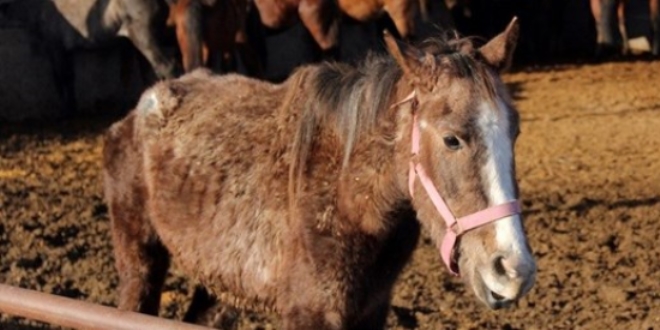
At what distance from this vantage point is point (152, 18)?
38.3ft

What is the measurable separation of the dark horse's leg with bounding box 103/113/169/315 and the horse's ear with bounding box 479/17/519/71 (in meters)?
1.50

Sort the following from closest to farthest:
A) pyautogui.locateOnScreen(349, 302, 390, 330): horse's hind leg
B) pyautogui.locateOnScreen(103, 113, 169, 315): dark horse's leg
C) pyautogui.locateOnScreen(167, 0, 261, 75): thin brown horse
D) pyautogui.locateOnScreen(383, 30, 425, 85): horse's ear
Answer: pyautogui.locateOnScreen(383, 30, 425, 85): horse's ear → pyautogui.locateOnScreen(349, 302, 390, 330): horse's hind leg → pyautogui.locateOnScreen(103, 113, 169, 315): dark horse's leg → pyautogui.locateOnScreen(167, 0, 261, 75): thin brown horse

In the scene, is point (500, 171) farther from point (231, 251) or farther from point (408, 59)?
point (231, 251)

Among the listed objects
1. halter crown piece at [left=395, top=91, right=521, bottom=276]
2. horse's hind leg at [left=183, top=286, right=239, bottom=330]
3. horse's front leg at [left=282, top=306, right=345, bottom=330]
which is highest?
halter crown piece at [left=395, top=91, right=521, bottom=276]

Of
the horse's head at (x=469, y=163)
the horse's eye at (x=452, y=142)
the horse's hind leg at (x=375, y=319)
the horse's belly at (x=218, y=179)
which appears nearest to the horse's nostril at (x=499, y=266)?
the horse's head at (x=469, y=163)

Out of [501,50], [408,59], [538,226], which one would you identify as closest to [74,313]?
[408,59]

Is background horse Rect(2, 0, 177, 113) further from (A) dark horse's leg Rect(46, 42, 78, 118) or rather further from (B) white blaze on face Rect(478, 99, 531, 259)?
(B) white blaze on face Rect(478, 99, 531, 259)

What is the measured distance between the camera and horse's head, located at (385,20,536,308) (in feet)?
10.7

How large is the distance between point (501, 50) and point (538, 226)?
155 inches

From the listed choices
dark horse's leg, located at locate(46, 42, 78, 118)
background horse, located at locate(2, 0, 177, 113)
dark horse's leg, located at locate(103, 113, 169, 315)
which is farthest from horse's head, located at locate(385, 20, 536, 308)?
dark horse's leg, located at locate(46, 42, 78, 118)

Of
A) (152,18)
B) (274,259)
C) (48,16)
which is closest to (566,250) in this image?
(274,259)

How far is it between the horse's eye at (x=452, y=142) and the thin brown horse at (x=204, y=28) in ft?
26.1

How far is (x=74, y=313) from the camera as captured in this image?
133 inches

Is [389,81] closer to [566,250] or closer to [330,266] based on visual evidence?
[330,266]
